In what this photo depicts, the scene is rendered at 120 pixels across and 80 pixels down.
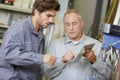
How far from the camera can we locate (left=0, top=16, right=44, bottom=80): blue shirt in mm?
1875

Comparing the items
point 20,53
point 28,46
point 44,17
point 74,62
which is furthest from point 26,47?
point 74,62

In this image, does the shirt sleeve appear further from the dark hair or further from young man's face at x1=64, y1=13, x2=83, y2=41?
young man's face at x1=64, y1=13, x2=83, y2=41

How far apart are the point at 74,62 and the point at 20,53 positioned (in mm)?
722

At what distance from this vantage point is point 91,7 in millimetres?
4137

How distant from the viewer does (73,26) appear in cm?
250

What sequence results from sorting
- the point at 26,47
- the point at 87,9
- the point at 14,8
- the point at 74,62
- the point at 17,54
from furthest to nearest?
1. the point at 87,9
2. the point at 14,8
3. the point at 74,62
4. the point at 26,47
5. the point at 17,54

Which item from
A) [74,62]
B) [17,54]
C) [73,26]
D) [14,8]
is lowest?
[74,62]

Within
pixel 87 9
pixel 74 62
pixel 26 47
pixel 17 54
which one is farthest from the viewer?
pixel 87 9

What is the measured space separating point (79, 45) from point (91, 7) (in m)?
1.74

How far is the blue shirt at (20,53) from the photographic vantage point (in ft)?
6.15

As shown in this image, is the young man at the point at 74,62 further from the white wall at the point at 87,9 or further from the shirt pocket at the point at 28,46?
the white wall at the point at 87,9

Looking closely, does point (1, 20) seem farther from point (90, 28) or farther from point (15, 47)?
point (15, 47)

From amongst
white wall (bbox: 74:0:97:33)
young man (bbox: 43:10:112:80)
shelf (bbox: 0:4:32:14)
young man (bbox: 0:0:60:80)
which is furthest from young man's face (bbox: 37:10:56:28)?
white wall (bbox: 74:0:97:33)

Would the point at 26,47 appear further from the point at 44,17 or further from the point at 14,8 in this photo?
the point at 14,8
